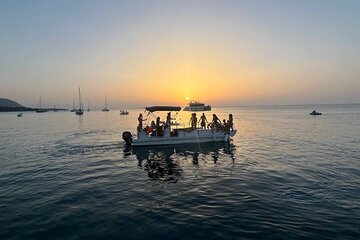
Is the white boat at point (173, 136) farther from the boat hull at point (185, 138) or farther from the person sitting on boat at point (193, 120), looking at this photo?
the person sitting on boat at point (193, 120)

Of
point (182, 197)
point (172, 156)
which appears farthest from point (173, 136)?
point (182, 197)

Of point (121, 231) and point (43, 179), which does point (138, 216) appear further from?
point (43, 179)

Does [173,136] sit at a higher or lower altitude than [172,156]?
higher

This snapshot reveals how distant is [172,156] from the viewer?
77.8ft

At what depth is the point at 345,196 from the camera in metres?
12.4

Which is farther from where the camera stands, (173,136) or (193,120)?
(193,120)

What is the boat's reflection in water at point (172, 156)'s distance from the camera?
58.3 ft

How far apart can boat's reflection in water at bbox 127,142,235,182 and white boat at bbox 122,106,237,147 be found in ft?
1.86

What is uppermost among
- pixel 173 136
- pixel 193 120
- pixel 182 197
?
pixel 193 120

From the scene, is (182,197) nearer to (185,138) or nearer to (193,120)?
(185,138)

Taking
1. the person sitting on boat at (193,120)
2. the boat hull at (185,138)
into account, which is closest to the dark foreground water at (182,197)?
the boat hull at (185,138)

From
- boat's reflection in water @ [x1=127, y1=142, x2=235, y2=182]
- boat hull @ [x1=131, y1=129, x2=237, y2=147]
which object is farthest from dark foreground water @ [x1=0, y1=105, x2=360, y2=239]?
boat hull @ [x1=131, y1=129, x2=237, y2=147]

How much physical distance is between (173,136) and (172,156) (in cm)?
582

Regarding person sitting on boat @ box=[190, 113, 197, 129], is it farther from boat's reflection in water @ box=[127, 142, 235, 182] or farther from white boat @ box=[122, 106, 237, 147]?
boat's reflection in water @ box=[127, 142, 235, 182]
